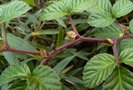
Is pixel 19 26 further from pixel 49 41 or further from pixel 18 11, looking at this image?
pixel 18 11

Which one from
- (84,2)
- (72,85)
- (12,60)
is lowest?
(72,85)

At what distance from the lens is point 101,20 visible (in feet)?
2.57

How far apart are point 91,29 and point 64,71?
0.57 feet

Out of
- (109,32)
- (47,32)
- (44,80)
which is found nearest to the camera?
(44,80)

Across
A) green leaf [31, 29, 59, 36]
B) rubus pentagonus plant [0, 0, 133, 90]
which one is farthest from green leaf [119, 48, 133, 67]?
green leaf [31, 29, 59, 36]

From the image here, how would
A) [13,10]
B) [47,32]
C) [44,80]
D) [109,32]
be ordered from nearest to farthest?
[44,80]
[13,10]
[109,32]
[47,32]

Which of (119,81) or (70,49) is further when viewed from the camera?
(70,49)

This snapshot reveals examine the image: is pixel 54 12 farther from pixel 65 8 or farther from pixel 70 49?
pixel 70 49

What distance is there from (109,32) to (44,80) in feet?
0.97

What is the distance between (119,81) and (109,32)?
245 mm

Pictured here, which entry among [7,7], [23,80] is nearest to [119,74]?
[23,80]

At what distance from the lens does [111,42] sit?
725 mm

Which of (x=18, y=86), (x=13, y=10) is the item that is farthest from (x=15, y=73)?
(x=13, y=10)

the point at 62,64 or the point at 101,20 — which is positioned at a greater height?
the point at 101,20
